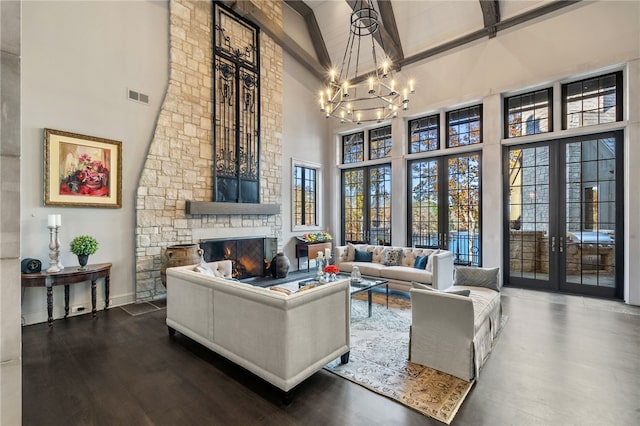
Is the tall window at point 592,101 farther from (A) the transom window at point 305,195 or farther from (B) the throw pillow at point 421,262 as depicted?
(A) the transom window at point 305,195

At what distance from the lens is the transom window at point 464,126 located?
270 inches

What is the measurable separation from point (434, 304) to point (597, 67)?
5.67 meters

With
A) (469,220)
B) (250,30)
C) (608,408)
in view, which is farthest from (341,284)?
(250,30)

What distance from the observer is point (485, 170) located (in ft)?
21.5

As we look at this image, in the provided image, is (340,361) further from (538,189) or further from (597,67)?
(597,67)

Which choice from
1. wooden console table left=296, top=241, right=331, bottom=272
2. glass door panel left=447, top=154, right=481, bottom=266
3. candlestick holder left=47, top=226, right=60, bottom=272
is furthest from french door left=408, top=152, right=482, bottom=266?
candlestick holder left=47, top=226, right=60, bottom=272

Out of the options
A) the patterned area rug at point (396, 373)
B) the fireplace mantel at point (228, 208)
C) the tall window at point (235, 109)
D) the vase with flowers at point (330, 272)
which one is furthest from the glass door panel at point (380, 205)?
the patterned area rug at point (396, 373)

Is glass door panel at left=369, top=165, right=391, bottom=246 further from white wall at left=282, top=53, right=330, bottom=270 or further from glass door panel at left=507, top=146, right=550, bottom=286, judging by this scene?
glass door panel at left=507, top=146, right=550, bottom=286

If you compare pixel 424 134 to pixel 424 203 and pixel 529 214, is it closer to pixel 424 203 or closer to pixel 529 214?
pixel 424 203

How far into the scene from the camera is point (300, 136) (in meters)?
8.47

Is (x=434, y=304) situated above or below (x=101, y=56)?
below

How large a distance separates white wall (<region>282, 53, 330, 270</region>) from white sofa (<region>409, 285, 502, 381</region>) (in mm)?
5316

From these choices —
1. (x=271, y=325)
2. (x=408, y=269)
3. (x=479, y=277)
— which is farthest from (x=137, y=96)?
(x=479, y=277)

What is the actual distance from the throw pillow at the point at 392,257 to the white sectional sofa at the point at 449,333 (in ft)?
9.72
